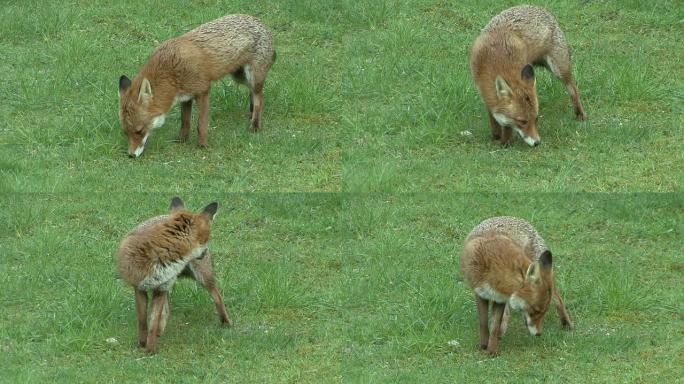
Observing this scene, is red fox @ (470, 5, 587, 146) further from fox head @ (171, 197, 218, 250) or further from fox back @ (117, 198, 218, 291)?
fox back @ (117, 198, 218, 291)

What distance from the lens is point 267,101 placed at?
15.6m

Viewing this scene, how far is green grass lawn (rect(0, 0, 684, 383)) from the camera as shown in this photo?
11.6m

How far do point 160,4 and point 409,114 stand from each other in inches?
172

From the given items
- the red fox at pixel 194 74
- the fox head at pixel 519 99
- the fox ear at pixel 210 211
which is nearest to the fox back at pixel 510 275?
the fox ear at pixel 210 211

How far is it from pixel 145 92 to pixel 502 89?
11.8 feet

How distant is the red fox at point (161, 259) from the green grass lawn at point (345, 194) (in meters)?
0.36

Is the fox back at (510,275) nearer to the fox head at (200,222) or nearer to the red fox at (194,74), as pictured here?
the fox head at (200,222)

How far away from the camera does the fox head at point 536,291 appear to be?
1116 centimetres

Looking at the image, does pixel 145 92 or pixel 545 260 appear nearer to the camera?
pixel 545 260

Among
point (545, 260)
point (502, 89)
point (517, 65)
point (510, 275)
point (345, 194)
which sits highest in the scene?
point (517, 65)

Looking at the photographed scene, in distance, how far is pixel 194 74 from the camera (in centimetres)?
1434

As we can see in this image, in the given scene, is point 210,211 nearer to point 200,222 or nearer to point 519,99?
point 200,222

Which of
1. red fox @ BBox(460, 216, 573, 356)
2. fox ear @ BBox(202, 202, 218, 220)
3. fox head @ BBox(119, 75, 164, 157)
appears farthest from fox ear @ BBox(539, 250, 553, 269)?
fox head @ BBox(119, 75, 164, 157)

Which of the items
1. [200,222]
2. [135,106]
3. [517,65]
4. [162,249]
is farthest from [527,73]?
[162,249]
